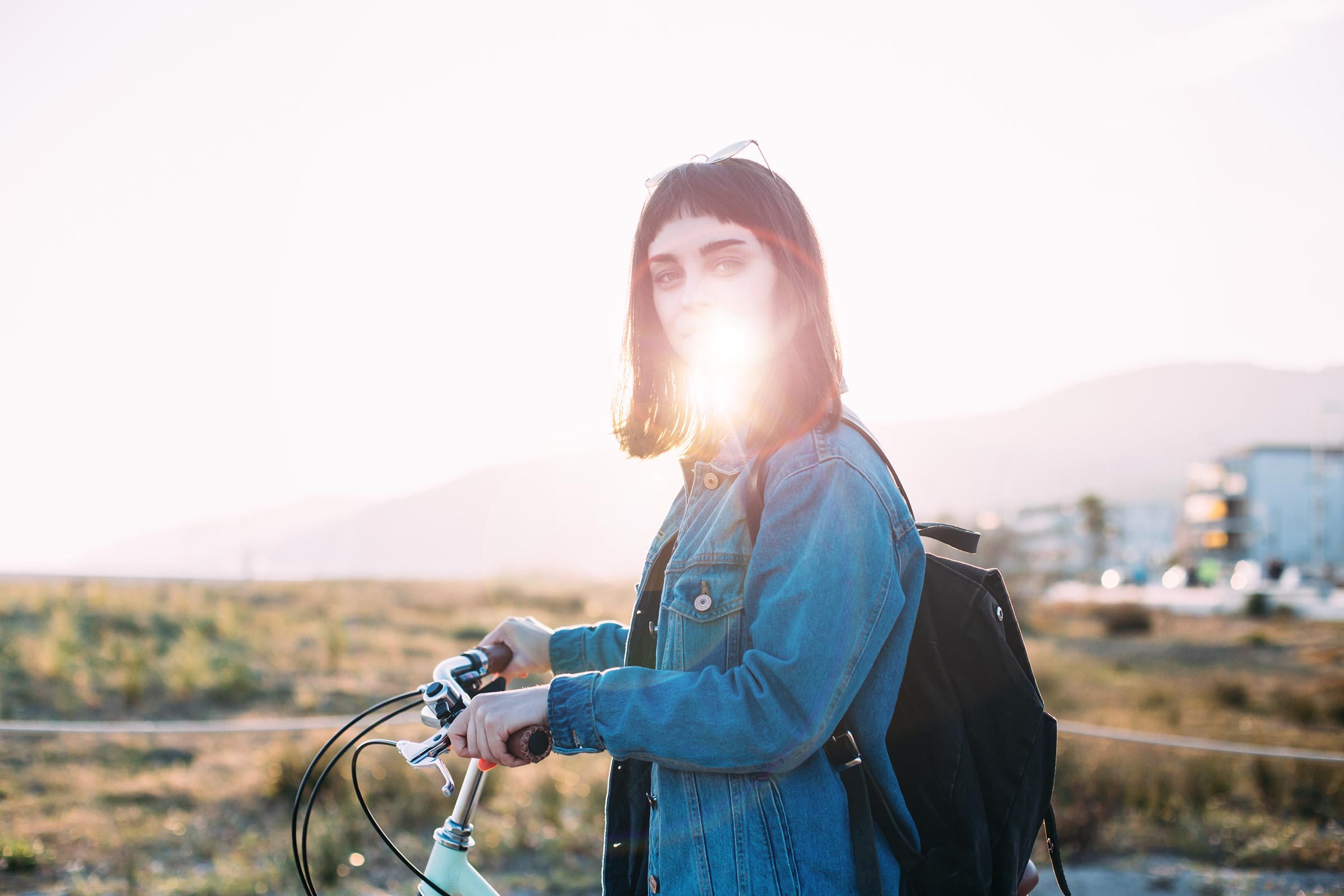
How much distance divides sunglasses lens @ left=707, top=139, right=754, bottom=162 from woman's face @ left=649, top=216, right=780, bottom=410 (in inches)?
5.7

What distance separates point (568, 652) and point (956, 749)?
87 centimetres

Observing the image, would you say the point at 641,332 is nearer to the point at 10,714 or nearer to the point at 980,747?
the point at 980,747

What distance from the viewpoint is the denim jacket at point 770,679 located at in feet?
3.81

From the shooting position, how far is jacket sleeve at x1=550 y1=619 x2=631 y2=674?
1.85 metres

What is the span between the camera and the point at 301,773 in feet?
17.8

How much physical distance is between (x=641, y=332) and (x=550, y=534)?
133346 millimetres

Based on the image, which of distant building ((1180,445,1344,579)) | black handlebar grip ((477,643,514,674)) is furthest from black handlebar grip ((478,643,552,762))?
distant building ((1180,445,1344,579))

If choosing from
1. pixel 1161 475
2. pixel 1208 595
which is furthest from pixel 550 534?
pixel 1161 475

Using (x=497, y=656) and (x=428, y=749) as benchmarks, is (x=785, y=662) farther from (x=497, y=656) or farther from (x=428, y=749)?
(x=497, y=656)

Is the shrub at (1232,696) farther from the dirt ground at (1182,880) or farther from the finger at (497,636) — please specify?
the finger at (497,636)

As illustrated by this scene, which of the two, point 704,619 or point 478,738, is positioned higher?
point 704,619

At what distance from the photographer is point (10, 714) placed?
7.30 meters

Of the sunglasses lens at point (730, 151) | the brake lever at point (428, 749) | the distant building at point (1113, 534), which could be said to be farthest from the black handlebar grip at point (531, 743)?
the distant building at point (1113, 534)

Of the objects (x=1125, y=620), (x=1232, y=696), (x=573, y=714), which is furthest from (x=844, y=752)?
(x=1125, y=620)
